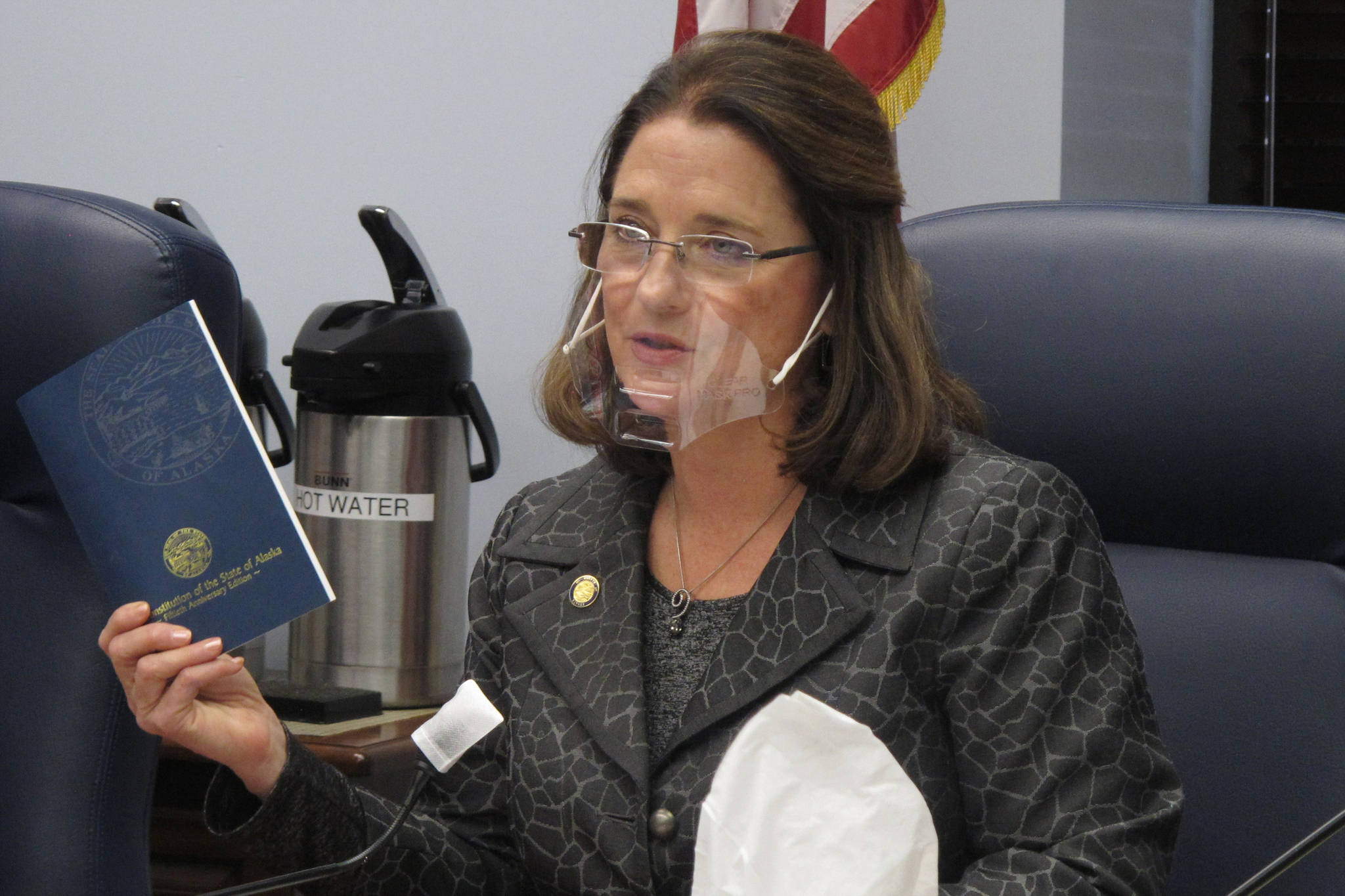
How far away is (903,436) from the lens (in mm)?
1065

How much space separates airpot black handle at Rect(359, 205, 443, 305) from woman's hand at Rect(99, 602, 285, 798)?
2.21 ft

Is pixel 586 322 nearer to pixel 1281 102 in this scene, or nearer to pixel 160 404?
pixel 160 404

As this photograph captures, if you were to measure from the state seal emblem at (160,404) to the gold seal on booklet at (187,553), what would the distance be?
0.04 meters

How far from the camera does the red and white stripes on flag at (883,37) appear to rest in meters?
1.58

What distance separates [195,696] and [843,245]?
23.9 inches

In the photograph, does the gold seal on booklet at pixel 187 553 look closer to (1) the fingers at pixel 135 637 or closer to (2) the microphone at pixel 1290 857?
(1) the fingers at pixel 135 637

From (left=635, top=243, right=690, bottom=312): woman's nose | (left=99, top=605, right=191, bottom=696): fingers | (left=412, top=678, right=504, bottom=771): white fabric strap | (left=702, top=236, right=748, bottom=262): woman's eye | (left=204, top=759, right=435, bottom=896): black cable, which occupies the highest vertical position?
(left=702, top=236, right=748, bottom=262): woman's eye

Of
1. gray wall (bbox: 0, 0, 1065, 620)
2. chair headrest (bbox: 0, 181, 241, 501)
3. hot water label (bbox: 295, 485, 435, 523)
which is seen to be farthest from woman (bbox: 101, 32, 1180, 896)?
gray wall (bbox: 0, 0, 1065, 620)

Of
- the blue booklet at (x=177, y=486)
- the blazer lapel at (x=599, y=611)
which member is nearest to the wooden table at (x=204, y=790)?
the blazer lapel at (x=599, y=611)

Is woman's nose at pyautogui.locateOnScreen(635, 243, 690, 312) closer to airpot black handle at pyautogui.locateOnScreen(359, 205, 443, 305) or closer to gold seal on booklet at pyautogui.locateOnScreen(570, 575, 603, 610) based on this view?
gold seal on booklet at pyautogui.locateOnScreen(570, 575, 603, 610)

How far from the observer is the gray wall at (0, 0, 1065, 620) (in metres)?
1.85

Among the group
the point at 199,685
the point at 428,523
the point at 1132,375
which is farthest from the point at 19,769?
the point at 1132,375

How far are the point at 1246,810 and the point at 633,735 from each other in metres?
0.50

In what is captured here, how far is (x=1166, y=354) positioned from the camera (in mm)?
1091
